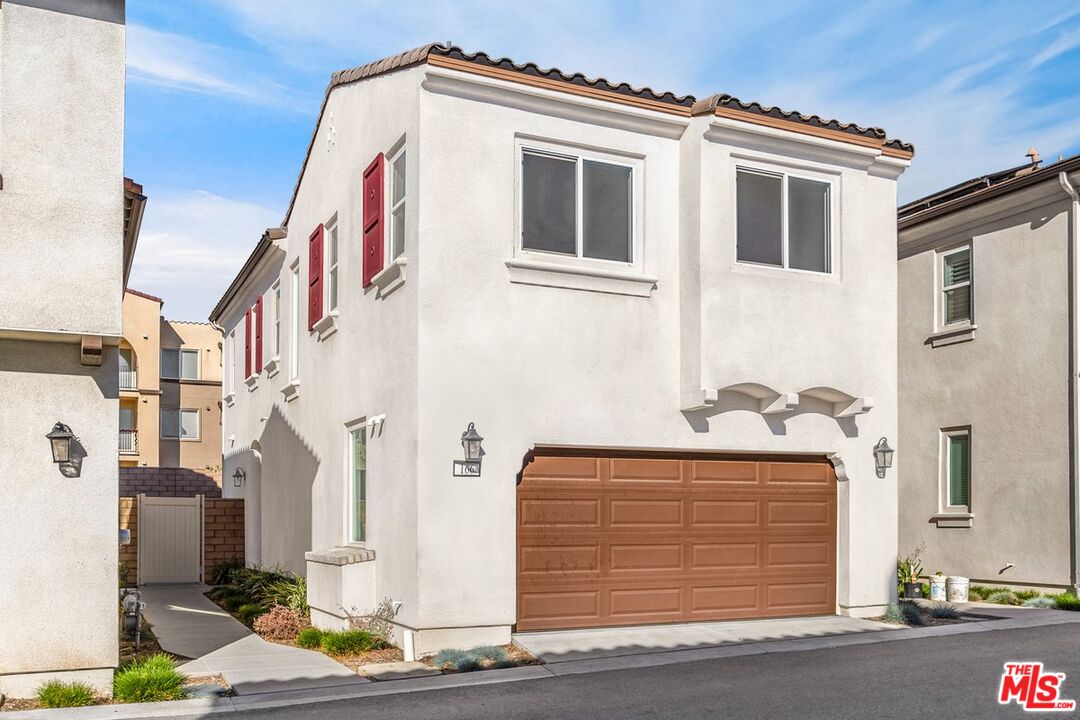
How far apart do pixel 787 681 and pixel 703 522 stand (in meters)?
3.56

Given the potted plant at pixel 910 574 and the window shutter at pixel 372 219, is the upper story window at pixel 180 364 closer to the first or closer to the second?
the window shutter at pixel 372 219

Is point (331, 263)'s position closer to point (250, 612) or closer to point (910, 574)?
point (250, 612)

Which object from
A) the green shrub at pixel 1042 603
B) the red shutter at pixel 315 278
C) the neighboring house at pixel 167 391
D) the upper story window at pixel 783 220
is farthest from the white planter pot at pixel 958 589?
the neighboring house at pixel 167 391

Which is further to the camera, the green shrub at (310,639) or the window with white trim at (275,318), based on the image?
the window with white trim at (275,318)

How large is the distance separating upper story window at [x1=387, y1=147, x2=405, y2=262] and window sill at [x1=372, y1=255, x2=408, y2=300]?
0.27 meters

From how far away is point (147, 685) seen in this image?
9.52m

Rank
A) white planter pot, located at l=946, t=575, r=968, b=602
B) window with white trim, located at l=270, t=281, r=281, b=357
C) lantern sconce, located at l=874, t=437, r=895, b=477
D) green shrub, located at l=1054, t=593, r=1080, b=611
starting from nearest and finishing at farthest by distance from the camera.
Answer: lantern sconce, located at l=874, t=437, r=895, b=477 < green shrub, located at l=1054, t=593, r=1080, b=611 < white planter pot, located at l=946, t=575, r=968, b=602 < window with white trim, located at l=270, t=281, r=281, b=357

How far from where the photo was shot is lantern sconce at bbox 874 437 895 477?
552 inches

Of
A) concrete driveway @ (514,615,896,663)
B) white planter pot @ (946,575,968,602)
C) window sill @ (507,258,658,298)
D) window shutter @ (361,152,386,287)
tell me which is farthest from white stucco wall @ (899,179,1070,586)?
window shutter @ (361,152,386,287)

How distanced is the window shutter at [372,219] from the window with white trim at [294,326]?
463 centimetres

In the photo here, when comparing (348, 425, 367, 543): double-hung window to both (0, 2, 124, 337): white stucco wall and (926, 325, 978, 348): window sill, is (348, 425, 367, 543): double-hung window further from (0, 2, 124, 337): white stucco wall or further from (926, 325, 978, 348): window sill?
(926, 325, 978, 348): window sill

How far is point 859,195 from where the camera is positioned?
14.1m

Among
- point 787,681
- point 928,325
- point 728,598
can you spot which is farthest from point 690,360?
point 928,325

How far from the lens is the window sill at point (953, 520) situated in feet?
58.4
